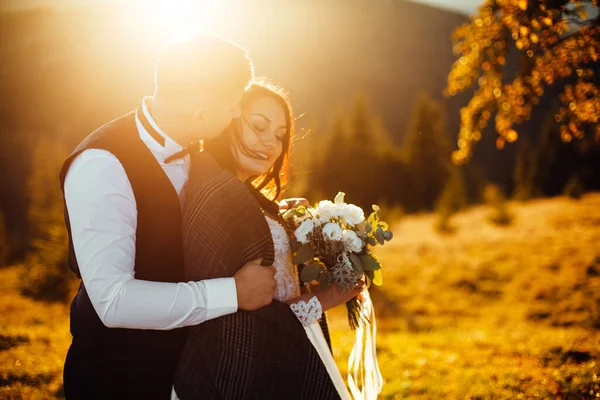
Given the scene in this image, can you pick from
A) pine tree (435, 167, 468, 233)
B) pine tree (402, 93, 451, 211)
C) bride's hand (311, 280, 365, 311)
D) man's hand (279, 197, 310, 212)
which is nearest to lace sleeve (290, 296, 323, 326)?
bride's hand (311, 280, 365, 311)

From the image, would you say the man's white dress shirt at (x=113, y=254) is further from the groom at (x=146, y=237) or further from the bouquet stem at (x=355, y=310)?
the bouquet stem at (x=355, y=310)

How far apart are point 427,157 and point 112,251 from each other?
1636 inches

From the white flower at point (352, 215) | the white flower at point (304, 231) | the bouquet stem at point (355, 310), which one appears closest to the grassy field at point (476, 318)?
the bouquet stem at point (355, 310)

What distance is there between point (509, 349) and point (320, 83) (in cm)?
16944

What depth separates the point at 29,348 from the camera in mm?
7277

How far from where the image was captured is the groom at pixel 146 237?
2340 mm

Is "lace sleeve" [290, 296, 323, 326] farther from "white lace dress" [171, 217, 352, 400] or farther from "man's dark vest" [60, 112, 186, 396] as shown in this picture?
"man's dark vest" [60, 112, 186, 396]

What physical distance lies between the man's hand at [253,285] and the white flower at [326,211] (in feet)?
2.78

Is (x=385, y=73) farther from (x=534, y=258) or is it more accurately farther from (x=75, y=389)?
(x=75, y=389)

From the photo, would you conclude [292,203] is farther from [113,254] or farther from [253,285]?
[113,254]

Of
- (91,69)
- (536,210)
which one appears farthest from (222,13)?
(536,210)

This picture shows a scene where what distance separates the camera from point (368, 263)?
358 centimetres

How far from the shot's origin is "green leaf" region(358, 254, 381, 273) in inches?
141

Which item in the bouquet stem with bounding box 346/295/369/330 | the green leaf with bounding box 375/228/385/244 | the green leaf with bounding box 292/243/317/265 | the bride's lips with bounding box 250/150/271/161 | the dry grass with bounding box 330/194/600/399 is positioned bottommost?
the dry grass with bounding box 330/194/600/399
